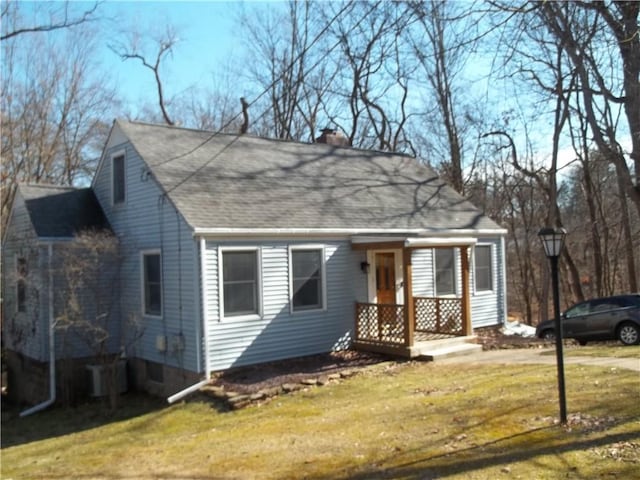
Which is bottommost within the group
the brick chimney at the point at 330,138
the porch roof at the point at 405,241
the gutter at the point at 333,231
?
the porch roof at the point at 405,241

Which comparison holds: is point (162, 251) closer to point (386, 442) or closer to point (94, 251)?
point (94, 251)

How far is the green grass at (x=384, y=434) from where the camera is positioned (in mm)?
6562

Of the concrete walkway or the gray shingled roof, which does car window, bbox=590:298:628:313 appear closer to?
Answer: the concrete walkway

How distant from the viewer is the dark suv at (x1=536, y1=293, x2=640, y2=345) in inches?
606

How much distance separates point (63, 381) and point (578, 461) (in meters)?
12.3

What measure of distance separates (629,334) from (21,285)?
15.7 m

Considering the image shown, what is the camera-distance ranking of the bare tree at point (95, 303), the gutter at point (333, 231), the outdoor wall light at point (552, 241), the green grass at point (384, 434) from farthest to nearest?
1. the bare tree at point (95, 303)
2. the gutter at point (333, 231)
3. the outdoor wall light at point (552, 241)
4. the green grass at point (384, 434)

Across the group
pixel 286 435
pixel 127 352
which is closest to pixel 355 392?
pixel 286 435

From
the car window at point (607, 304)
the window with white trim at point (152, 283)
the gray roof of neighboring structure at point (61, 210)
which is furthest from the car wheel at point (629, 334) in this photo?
the gray roof of neighboring structure at point (61, 210)

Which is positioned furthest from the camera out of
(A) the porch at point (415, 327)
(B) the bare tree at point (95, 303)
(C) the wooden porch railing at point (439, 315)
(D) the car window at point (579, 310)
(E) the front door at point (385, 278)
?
(D) the car window at point (579, 310)

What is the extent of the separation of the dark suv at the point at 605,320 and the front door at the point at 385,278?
497 centimetres

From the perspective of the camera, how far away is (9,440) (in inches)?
491

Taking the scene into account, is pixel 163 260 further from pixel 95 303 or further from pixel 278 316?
pixel 278 316

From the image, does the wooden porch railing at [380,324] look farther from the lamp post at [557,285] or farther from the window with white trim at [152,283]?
the lamp post at [557,285]
